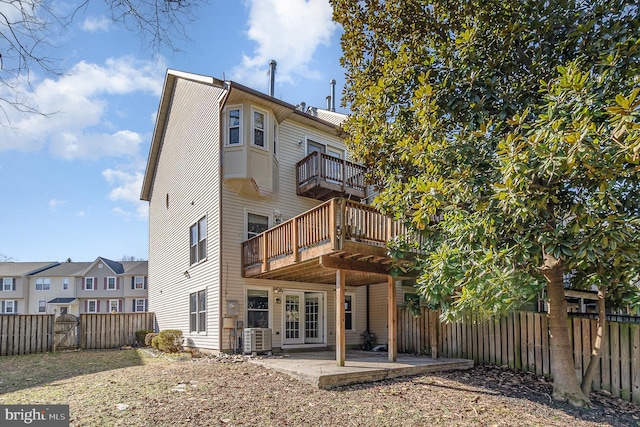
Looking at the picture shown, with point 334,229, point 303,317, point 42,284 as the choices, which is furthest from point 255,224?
point 42,284

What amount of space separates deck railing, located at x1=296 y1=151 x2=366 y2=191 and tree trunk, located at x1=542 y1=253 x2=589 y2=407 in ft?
21.3

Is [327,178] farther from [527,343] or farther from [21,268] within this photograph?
[21,268]

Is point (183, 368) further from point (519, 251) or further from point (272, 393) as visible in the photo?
point (519, 251)

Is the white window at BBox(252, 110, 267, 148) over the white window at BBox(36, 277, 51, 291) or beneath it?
over

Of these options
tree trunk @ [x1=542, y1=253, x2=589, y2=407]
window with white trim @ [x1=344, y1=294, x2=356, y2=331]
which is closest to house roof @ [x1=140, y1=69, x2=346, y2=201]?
window with white trim @ [x1=344, y1=294, x2=356, y2=331]

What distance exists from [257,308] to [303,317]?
166 cm

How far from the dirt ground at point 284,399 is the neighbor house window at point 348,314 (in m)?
5.07

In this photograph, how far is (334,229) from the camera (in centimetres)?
824

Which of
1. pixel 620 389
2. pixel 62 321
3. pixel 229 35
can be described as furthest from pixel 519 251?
pixel 62 321

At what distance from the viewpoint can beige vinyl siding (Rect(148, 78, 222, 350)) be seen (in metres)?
12.2

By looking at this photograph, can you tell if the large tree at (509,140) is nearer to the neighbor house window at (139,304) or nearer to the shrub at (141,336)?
the shrub at (141,336)

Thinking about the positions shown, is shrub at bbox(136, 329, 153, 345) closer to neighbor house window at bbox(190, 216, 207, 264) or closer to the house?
the house

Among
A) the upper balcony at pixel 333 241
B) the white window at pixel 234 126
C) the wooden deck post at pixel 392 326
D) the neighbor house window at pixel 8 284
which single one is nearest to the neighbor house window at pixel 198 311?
the upper balcony at pixel 333 241

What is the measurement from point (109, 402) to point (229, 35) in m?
5.42
